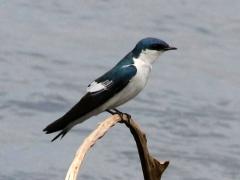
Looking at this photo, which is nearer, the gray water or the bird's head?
the bird's head

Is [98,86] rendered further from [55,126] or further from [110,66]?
[110,66]

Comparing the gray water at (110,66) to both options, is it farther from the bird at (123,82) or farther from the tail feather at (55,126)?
the tail feather at (55,126)

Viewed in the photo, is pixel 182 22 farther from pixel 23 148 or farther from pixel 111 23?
pixel 23 148

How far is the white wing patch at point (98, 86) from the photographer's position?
218 inches

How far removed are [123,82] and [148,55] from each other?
15cm

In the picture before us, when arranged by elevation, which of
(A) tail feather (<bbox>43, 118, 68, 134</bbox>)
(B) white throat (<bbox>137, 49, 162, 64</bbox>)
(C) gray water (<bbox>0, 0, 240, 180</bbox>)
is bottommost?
(C) gray water (<bbox>0, 0, 240, 180</bbox>)

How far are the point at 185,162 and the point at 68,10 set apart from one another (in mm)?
3388

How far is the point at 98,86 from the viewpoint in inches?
218

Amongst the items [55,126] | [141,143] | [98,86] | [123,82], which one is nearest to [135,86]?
[123,82]

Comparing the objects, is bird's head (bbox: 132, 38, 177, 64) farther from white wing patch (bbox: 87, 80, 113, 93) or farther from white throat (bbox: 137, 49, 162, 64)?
white wing patch (bbox: 87, 80, 113, 93)

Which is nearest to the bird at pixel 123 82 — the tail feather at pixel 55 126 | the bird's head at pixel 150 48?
the bird's head at pixel 150 48

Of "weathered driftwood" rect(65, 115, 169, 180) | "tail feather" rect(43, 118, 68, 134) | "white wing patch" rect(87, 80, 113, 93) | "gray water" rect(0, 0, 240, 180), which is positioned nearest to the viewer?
"weathered driftwood" rect(65, 115, 169, 180)

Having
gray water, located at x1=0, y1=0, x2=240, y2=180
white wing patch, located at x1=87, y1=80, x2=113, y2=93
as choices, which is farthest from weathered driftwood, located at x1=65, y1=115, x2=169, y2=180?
gray water, located at x1=0, y1=0, x2=240, y2=180

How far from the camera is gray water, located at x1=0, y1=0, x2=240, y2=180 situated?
30.2ft
